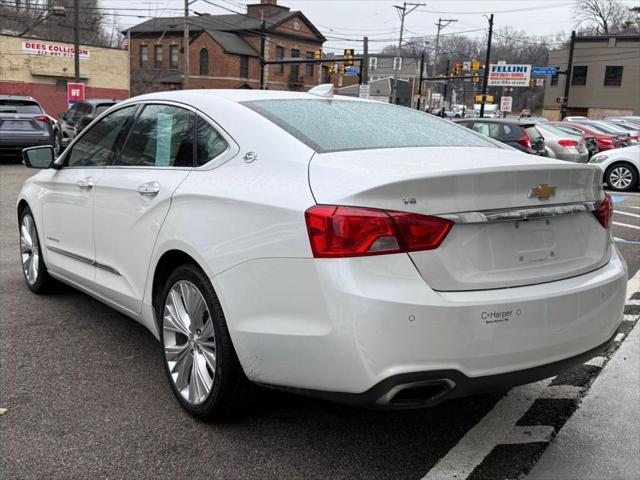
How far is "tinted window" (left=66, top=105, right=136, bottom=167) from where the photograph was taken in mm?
4082

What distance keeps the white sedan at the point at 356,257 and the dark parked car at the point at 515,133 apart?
11.7 m

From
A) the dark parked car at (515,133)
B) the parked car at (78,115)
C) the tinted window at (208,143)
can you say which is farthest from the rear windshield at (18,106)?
the tinted window at (208,143)

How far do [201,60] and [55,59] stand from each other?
2393 centimetres

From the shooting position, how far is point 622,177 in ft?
46.6

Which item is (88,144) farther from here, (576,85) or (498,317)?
(576,85)

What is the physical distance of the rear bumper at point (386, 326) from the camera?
2328 mm

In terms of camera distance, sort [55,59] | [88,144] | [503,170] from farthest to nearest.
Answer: [55,59]
[88,144]
[503,170]

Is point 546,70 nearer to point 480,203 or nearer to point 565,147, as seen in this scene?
point 565,147

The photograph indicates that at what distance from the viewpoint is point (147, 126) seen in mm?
3807

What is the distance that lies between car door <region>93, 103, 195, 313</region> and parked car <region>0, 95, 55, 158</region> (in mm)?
13575

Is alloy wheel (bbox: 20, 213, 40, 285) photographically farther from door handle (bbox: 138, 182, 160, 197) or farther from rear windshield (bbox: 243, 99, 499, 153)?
rear windshield (bbox: 243, 99, 499, 153)

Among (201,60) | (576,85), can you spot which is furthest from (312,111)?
(576,85)

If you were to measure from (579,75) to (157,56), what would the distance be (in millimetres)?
39851

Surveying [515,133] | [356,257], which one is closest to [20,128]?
[515,133]
